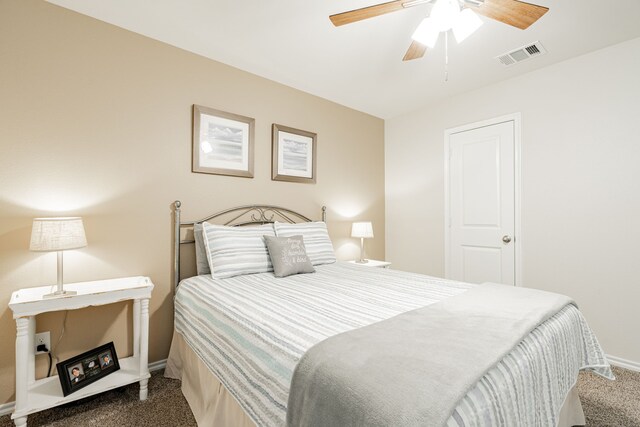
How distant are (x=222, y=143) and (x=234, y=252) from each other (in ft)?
3.50

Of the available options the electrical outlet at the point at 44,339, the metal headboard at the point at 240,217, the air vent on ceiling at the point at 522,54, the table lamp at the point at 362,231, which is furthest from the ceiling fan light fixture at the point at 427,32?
the electrical outlet at the point at 44,339

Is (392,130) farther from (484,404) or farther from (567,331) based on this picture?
(484,404)

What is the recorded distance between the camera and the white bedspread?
968 millimetres

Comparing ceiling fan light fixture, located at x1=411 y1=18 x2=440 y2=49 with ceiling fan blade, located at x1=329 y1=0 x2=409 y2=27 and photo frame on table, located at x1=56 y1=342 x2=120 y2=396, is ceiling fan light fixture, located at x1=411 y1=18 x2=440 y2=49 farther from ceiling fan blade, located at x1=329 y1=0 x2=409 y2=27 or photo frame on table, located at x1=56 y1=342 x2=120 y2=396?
photo frame on table, located at x1=56 y1=342 x2=120 y2=396

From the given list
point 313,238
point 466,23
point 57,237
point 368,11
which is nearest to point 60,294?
point 57,237

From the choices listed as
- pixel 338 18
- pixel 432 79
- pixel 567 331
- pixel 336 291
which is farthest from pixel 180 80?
pixel 567 331

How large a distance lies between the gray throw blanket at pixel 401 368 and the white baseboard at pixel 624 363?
197cm

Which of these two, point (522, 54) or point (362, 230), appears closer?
point (522, 54)

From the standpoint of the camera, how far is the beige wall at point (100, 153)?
1898 millimetres

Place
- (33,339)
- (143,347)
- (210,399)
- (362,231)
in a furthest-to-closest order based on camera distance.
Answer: (362,231), (143,347), (33,339), (210,399)

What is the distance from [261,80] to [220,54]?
1.59 ft

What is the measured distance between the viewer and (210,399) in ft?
5.13

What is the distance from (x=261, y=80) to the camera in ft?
9.98

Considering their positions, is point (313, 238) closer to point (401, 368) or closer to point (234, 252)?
point (234, 252)
